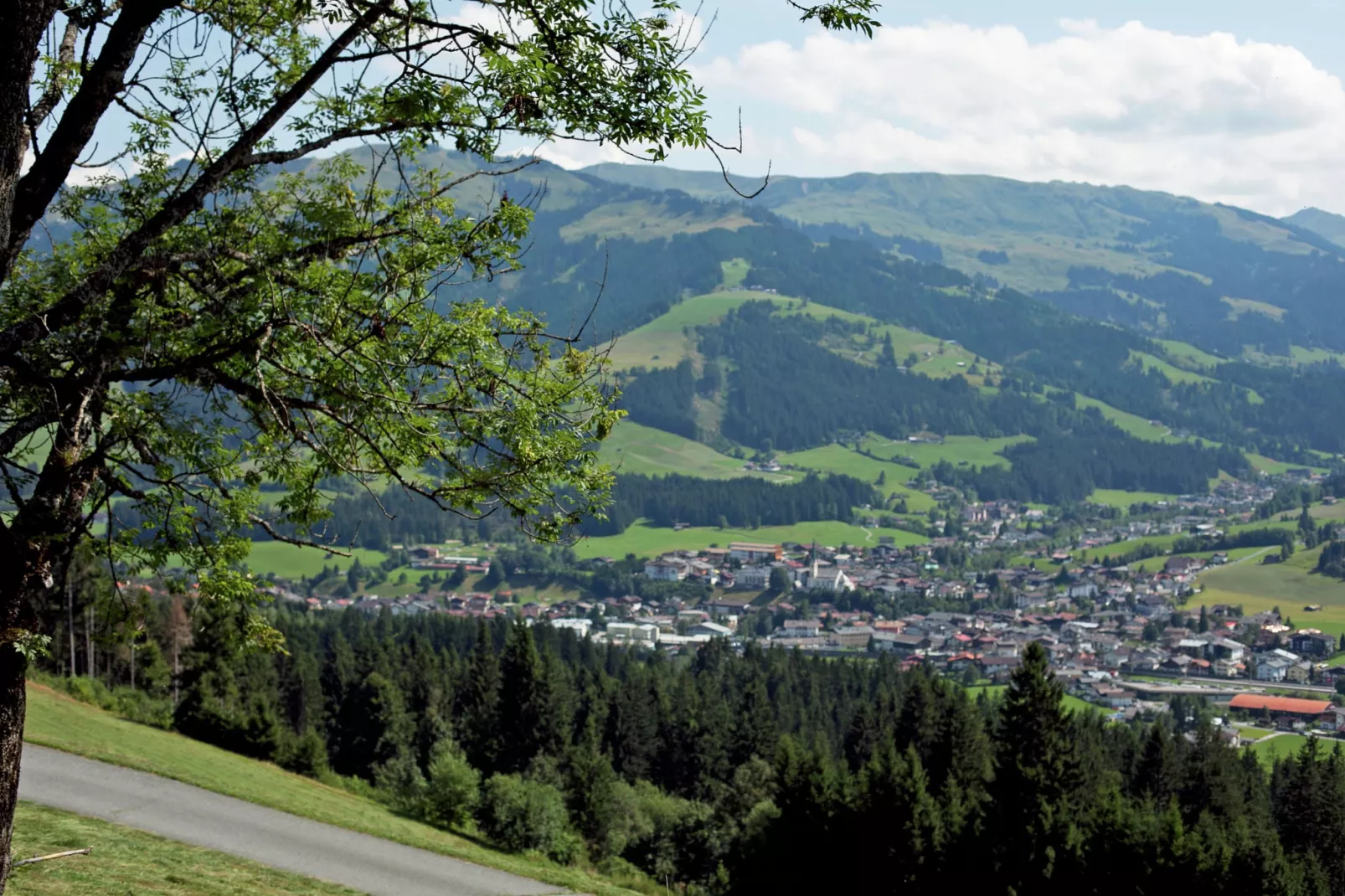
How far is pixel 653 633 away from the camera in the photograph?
157 metres

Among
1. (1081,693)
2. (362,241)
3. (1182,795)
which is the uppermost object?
(362,241)

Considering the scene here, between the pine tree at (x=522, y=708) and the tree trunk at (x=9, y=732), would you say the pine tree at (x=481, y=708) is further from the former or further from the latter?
the tree trunk at (x=9, y=732)

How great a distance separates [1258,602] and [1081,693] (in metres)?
62.2

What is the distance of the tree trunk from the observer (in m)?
7.72

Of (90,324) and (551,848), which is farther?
(551,848)

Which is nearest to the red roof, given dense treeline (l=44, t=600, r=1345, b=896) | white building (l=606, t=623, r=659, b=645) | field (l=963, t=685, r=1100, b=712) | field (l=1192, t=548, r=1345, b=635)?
field (l=963, t=685, r=1100, b=712)

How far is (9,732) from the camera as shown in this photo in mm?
7871

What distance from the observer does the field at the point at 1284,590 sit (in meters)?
167

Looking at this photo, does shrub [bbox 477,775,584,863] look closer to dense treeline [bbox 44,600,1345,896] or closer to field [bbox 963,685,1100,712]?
dense treeline [bbox 44,600,1345,896]

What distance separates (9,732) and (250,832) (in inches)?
489

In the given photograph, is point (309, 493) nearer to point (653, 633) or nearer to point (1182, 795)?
point (1182, 795)

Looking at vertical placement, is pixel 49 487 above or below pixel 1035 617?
above

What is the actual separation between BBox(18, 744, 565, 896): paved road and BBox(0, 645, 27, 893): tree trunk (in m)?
10.5

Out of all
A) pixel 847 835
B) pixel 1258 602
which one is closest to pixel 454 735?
pixel 847 835
